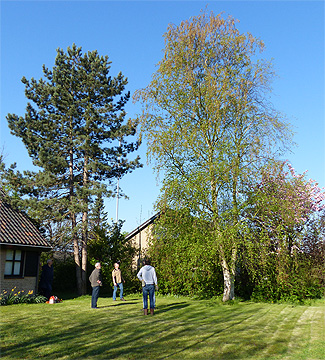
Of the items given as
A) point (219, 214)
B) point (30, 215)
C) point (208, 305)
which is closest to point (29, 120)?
point (30, 215)

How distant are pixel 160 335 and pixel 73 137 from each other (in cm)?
1687

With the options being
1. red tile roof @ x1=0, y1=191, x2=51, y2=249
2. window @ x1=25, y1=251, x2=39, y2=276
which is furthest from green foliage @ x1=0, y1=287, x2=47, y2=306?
red tile roof @ x1=0, y1=191, x2=51, y2=249

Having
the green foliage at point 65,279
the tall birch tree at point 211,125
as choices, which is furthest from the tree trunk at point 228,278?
the green foliage at point 65,279

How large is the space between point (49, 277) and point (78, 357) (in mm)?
11830

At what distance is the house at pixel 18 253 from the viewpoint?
1738cm

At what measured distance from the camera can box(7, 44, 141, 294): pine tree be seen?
71.9ft

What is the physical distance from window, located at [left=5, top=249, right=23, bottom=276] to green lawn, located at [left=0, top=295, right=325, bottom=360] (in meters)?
5.09

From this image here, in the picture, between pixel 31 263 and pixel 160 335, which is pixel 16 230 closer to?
pixel 31 263

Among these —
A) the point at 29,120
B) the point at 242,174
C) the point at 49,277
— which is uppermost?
the point at 29,120

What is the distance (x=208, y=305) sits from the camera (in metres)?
15.7

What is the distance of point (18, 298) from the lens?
1677 centimetres

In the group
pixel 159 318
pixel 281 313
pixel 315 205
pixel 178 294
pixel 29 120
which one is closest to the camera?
pixel 159 318

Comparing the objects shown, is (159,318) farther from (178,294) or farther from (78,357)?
(178,294)

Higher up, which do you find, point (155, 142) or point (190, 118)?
point (190, 118)
